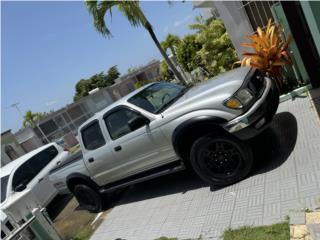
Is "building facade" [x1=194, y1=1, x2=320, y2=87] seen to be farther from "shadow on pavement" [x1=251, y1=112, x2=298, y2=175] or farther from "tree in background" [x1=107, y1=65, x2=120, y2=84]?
"tree in background" [x1=107, y1=65, x2=120, y2=84]

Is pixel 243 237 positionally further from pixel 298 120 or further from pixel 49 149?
pixel 49 149

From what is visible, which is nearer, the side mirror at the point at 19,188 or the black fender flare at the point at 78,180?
the black fender flare at the point at 78,180

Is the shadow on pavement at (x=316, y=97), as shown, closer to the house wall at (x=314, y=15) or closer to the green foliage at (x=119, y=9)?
the house wall at (x=314, y=15)

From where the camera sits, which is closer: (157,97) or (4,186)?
(157,97)

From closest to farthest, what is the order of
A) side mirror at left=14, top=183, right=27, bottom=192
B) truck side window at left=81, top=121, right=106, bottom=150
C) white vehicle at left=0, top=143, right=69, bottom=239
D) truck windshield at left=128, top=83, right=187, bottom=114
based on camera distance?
truck windshield at left=128, top=83, right=187, bottom=114 < truck side window at left=81, top=121, right=106, bottom=150 < side mirror at left=14, top=183, right=27, bottom=192 < white vehicle at left=0, top=143, right=69, bottom=239

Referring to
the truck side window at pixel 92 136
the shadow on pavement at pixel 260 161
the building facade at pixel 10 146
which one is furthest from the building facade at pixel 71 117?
the shadow on pavement at pixel 260 161

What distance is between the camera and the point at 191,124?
497cm

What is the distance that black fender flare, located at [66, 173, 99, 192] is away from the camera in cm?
710

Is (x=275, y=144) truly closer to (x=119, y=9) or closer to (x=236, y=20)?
(x=236, y=20)

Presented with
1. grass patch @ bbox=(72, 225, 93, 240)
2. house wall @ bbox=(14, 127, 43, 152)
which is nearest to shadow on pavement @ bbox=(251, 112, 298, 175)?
grass patch @ bbox=(72, 225, 93, 240)

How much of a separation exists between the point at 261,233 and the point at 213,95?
6.99 feet

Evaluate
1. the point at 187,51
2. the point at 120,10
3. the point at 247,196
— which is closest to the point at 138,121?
the point at 247,196

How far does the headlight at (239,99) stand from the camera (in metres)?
4.80

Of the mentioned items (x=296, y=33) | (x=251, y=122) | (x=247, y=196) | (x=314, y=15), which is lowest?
(x=247, y=196)
